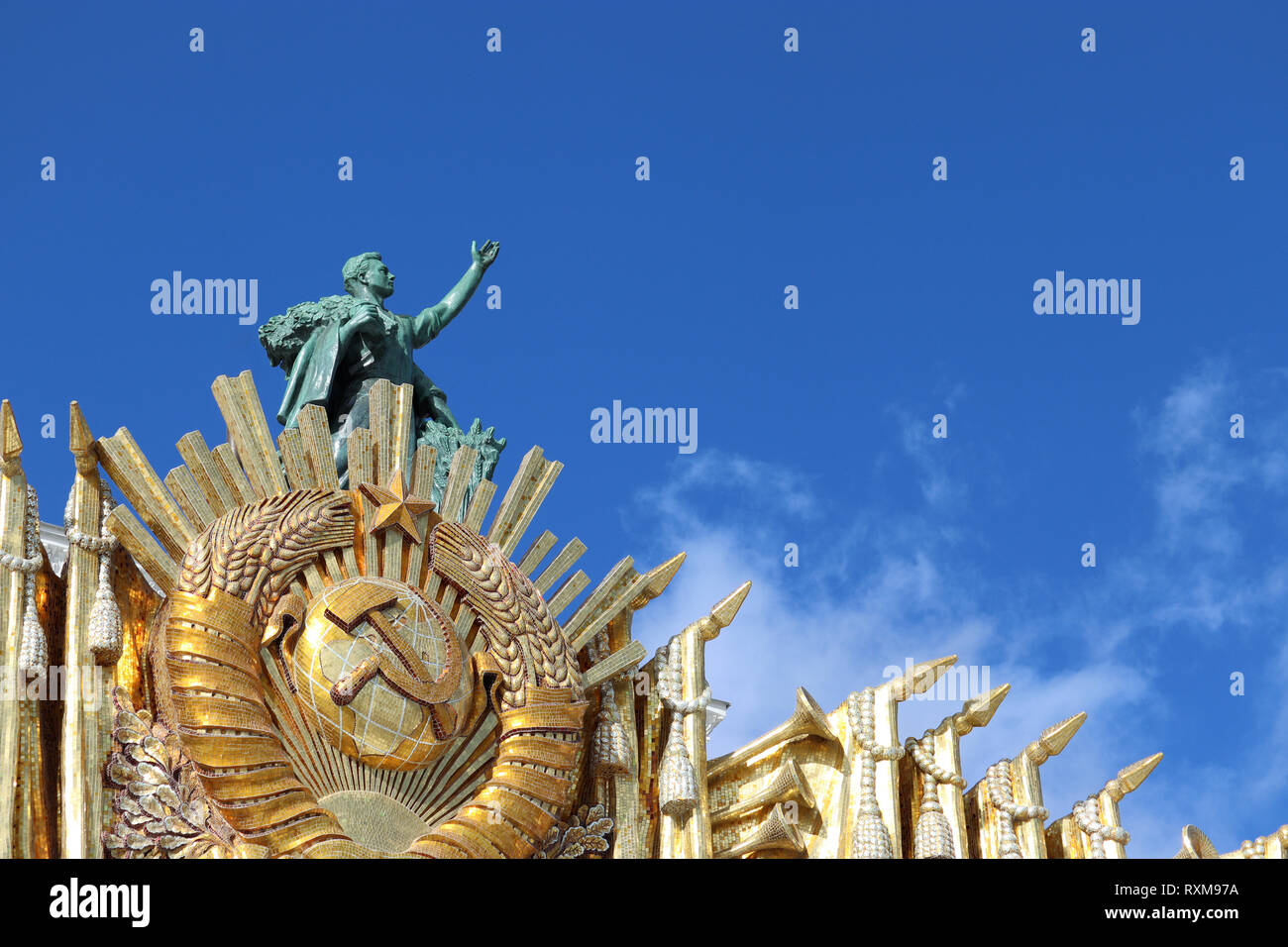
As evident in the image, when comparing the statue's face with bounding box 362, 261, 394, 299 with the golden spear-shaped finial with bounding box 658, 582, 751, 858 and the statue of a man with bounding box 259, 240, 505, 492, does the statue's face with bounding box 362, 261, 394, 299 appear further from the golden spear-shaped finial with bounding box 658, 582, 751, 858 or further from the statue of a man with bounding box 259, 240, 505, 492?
the golden spear-shaped finial with bounding box 658, 582, 751, 858

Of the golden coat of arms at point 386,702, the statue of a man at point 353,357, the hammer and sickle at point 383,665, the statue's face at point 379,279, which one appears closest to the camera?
the golden coat of arms at point 386,702

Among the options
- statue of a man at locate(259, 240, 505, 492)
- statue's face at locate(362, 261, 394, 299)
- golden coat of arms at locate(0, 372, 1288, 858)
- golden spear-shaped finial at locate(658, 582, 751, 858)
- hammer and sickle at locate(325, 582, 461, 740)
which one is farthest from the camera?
statue's face at locate(362, 261, 394, 299)

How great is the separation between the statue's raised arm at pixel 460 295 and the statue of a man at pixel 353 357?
16cm

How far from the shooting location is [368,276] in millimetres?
13031

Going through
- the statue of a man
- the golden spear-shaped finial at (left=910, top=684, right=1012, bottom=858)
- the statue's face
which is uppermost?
the statue's face

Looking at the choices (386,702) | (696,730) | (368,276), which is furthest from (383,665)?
(368,276)

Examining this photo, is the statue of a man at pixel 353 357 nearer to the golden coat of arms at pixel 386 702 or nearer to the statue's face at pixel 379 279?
the statue's face at pixel 379 279

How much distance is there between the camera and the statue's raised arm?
43.8 ft

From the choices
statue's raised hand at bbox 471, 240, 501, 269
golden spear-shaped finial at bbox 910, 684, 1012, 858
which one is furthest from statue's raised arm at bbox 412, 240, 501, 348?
golden spear-shaped finial at bbox 910, 684, 1012, 858

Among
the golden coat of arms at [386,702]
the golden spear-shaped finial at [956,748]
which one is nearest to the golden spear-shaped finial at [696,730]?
the golden coat of arms at [386,702]

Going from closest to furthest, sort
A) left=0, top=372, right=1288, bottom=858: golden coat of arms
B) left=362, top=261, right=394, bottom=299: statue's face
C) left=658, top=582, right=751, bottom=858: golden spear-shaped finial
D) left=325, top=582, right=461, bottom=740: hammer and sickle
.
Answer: left=0, top=372, right=1288, bottom=858: golden coat of arms → left=325, top=582, right=461, bottom=740: hammer and sickle → left=658, top=582, right=751, bottom=858: golden spear-shaped finial → left=362, top=261, right=394, bottom=299: statue's face

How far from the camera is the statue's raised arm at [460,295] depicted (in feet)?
43.8

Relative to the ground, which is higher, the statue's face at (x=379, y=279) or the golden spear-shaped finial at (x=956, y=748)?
the statue's face at (x=379, y=279)
